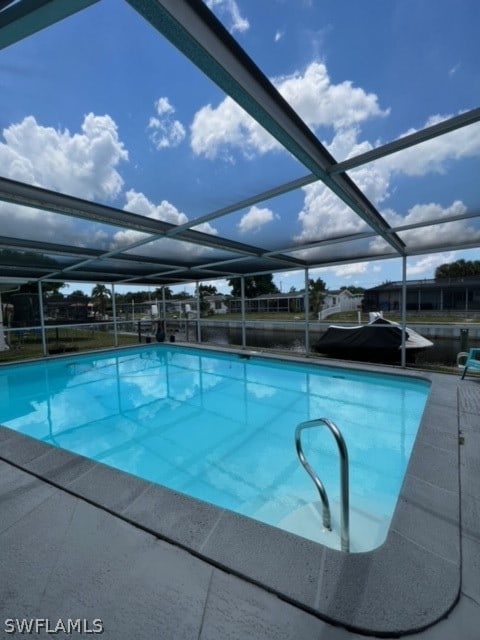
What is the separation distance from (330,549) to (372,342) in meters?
7.06

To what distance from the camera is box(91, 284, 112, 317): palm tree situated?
21.4 m

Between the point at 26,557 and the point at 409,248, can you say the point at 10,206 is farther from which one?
the point at 409,248

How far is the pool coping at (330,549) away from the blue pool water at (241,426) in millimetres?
473

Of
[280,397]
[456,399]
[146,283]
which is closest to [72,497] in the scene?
[280,397]

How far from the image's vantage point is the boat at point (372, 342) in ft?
24.8

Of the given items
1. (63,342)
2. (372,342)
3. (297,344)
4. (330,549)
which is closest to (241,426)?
(330,549)

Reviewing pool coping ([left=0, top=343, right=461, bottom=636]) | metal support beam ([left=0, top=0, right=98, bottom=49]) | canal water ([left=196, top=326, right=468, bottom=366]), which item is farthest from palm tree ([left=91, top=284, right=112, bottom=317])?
metal support beam ([left=0, top=0, right=98, bottom=49])

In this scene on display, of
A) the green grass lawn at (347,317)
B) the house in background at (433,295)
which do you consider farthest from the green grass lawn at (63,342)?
the house in background at (433,295)

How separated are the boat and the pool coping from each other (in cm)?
546

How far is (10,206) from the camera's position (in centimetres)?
329

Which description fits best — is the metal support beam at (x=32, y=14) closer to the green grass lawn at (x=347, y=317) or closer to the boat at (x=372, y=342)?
the boat at (x=372, y=342)

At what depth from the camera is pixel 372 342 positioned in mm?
7859

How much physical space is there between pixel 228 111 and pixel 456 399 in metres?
4.44

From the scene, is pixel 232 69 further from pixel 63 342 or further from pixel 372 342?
pixel 63 342
